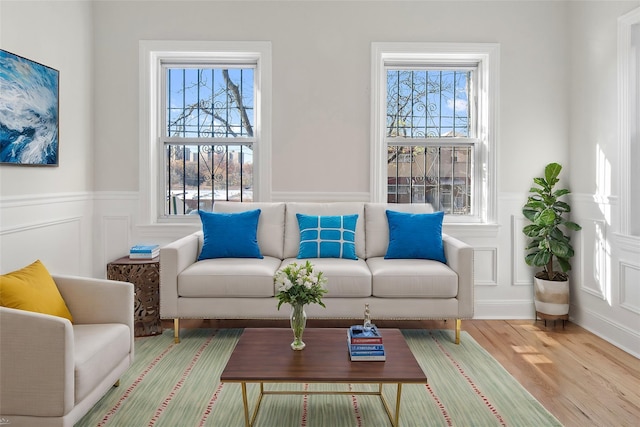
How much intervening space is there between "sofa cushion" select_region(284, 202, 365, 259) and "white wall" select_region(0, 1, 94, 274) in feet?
5.64

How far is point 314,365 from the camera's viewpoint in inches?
90.1

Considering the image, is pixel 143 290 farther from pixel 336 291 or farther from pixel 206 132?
pixel 206 132

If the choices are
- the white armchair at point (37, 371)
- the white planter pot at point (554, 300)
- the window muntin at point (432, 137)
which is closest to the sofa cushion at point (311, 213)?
the window muntin at point (432, 137)

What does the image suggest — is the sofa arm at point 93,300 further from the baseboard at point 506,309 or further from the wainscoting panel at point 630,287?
the wainscoting panel at point 630,287

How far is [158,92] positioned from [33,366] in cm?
314

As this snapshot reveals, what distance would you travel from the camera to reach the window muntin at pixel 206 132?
467 cm

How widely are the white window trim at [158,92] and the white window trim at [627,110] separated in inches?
108

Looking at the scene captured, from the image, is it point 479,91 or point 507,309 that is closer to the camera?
point 507,309

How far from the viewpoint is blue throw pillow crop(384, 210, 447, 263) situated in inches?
152

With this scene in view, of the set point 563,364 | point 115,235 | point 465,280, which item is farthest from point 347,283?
point 115,235

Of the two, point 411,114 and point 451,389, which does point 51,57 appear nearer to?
point 411,114

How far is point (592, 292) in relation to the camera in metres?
4.00

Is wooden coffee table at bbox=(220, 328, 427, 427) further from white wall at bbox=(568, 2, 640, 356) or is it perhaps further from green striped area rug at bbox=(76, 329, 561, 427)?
white wall at bbox=(568, 2, 640, 356)

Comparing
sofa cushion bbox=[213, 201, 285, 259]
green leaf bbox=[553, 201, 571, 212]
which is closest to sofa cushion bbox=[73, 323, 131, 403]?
sofa cushion bbox=[213, 201, 285, 259]
